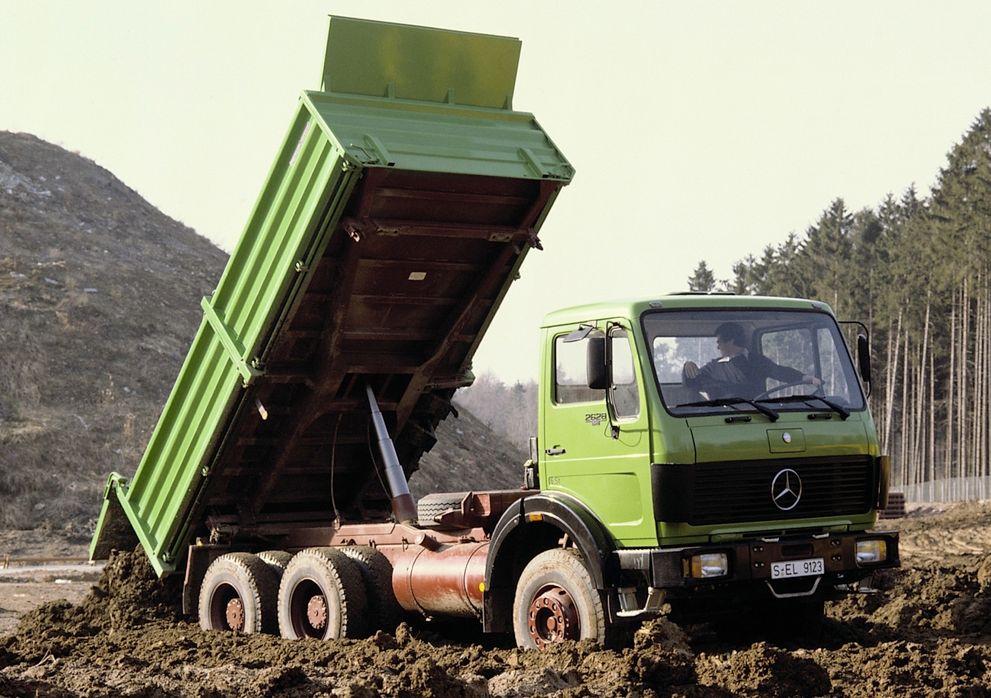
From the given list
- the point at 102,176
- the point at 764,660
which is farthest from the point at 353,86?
the point at 102,176

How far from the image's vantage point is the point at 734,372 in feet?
27.4

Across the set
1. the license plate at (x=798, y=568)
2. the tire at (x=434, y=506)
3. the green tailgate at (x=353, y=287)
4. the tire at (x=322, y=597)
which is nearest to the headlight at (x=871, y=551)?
the license plate at (x=798, y=568)

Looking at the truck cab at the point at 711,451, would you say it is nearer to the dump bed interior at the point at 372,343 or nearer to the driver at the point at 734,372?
the driver at the point at 734,372

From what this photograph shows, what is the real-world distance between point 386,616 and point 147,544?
3214 mm

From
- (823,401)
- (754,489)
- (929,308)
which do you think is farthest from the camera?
(929,308)

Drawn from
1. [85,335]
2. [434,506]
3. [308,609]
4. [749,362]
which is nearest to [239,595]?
[308,609]

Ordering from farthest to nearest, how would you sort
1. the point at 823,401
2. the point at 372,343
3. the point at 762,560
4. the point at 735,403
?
1. the point at 372,343
2. the point at 823,401
3. the point at 735,403
4. the point at 762,560

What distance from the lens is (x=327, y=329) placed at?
1033cm

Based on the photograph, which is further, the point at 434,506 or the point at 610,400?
the point at 434,506

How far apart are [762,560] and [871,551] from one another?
3.09ft

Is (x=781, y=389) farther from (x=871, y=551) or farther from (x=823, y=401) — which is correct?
(x=871, y=551)

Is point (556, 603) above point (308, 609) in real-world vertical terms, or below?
above

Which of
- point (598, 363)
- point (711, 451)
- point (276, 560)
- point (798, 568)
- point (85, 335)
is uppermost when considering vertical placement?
point (85, 335)

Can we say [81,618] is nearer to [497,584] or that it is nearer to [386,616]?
[386,616]
